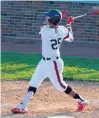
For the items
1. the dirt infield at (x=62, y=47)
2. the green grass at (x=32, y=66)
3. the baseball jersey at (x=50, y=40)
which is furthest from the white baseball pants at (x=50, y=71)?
the dirt infield at (x=62, y=47)

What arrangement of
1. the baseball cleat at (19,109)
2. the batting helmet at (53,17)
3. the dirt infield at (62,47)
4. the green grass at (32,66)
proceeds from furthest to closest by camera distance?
1. the dirt infield at (62,47)
2. the green grass at (32,66)
3. the batting helmet at (53,17)
4. the baseball cleat at (19,109)

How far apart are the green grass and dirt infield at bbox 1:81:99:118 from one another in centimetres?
63

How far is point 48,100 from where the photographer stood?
8211 millimetres

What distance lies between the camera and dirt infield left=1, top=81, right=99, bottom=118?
7.18 metres

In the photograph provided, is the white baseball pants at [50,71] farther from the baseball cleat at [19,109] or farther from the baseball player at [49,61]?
the baseball cleat at [19,109]

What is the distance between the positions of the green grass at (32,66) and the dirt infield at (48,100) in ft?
2.08

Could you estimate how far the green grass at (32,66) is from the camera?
1036cm

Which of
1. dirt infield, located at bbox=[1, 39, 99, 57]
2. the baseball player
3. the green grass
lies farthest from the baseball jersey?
dirt infield, located at bbox=[1, 39, 99, 57]

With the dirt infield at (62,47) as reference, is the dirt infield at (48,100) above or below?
below

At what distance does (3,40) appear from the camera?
1544cm

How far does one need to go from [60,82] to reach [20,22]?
27.6 feet

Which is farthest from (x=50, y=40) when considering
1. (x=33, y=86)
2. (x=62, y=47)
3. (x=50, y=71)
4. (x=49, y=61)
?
(x=62, y=47)

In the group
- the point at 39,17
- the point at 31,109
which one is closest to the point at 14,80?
the point at 31,109

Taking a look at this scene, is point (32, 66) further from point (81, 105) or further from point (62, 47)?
point (81, 105)
